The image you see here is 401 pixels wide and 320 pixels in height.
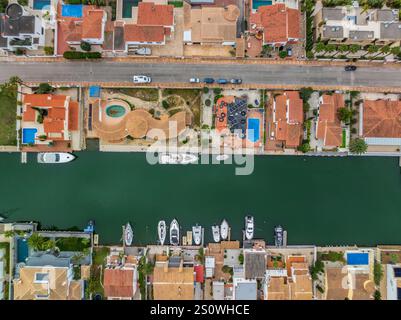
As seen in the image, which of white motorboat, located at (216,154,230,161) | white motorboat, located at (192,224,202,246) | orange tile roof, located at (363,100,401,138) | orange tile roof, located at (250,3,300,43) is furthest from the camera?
white motorboat, located at (216,154,230,161)

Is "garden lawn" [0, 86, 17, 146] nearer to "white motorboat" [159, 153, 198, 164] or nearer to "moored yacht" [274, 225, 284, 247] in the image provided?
"white motorboat" [159, 153, 198, 164]

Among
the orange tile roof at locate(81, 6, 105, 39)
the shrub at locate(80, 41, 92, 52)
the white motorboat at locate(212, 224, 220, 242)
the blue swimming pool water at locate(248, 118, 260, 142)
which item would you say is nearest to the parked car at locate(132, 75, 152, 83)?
the orange tile roof at locate(81, 6, 105, 39)

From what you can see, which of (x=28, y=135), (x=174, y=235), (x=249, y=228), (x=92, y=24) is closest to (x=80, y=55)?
(x=92, y=24)

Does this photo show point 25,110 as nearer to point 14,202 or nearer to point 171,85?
point 14,202

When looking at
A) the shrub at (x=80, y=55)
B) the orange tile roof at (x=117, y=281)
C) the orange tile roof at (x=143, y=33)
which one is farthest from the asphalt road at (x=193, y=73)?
the orange tile roof at (x=117, y=281)

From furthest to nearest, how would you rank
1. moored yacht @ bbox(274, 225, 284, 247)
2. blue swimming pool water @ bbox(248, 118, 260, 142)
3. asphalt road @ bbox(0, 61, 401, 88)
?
moored yacht @ bbox(274, 225, 284, 247) → blue swimming pool water @ bbox(248, 118, 260, 142) → asphalt road @ bbox(0, 61, 401, 88)
